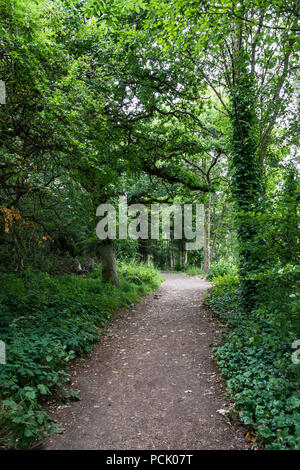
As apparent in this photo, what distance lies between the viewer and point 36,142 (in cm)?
510

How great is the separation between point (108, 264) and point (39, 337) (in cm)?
626

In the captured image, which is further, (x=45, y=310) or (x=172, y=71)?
(x=172, y=71)

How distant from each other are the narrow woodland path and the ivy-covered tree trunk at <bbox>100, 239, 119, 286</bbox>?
146 inches

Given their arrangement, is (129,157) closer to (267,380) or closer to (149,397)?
(149,397)

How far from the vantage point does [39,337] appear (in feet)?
14.5

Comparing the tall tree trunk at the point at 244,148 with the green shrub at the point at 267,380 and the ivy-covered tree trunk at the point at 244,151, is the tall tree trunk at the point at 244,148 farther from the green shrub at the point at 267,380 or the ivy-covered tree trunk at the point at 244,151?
the green shrub at the point at 267,380

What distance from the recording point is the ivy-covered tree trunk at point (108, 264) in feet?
34.6

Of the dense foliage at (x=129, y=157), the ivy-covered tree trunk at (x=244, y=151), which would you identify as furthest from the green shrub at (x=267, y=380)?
the ivy-covered tree trunk at (x=244, y=151)

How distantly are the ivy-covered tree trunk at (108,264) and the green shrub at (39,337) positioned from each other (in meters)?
1.11

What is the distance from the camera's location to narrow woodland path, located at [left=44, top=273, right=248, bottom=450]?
295cm

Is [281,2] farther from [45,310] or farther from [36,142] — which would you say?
[45,310]

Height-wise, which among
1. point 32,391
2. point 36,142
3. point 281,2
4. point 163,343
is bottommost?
point 163,343

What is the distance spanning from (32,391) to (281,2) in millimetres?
6840
